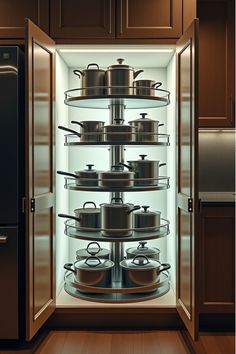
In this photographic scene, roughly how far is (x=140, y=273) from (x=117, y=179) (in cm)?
63

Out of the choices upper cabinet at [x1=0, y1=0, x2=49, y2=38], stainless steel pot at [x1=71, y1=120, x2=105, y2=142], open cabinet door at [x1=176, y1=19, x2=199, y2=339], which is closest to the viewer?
open cabinet door at [x1=176, y1=19, x2=199, y2=339]

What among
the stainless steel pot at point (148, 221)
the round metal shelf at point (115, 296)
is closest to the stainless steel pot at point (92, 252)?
the round metal shelf at point (115, 296)

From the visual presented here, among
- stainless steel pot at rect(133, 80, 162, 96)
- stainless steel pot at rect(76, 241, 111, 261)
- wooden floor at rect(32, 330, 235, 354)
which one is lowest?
wooden floor at rect(32, 330, 235, 354)

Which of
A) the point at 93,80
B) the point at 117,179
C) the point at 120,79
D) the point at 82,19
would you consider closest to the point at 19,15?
the point at 82,19

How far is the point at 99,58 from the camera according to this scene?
9.52 ft

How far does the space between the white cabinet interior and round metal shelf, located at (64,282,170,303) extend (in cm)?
7

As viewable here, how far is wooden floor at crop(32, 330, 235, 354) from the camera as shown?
2381mm

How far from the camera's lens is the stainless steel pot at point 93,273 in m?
2.64

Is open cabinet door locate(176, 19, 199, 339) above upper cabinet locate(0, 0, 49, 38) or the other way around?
the other way around

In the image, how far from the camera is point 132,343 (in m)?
2.47

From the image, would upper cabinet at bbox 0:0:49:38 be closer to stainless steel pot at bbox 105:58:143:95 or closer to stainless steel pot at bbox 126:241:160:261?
stainless steel pot at bbox 105:58:143:95

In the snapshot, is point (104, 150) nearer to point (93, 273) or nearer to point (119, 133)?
point (119, 133)

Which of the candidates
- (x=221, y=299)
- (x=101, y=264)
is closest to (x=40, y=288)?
(x=101, y=264)

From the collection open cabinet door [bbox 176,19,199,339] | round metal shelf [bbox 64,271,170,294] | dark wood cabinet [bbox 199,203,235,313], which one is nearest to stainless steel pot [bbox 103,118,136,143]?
open cabinet door [bbox 176,19,199,339]
